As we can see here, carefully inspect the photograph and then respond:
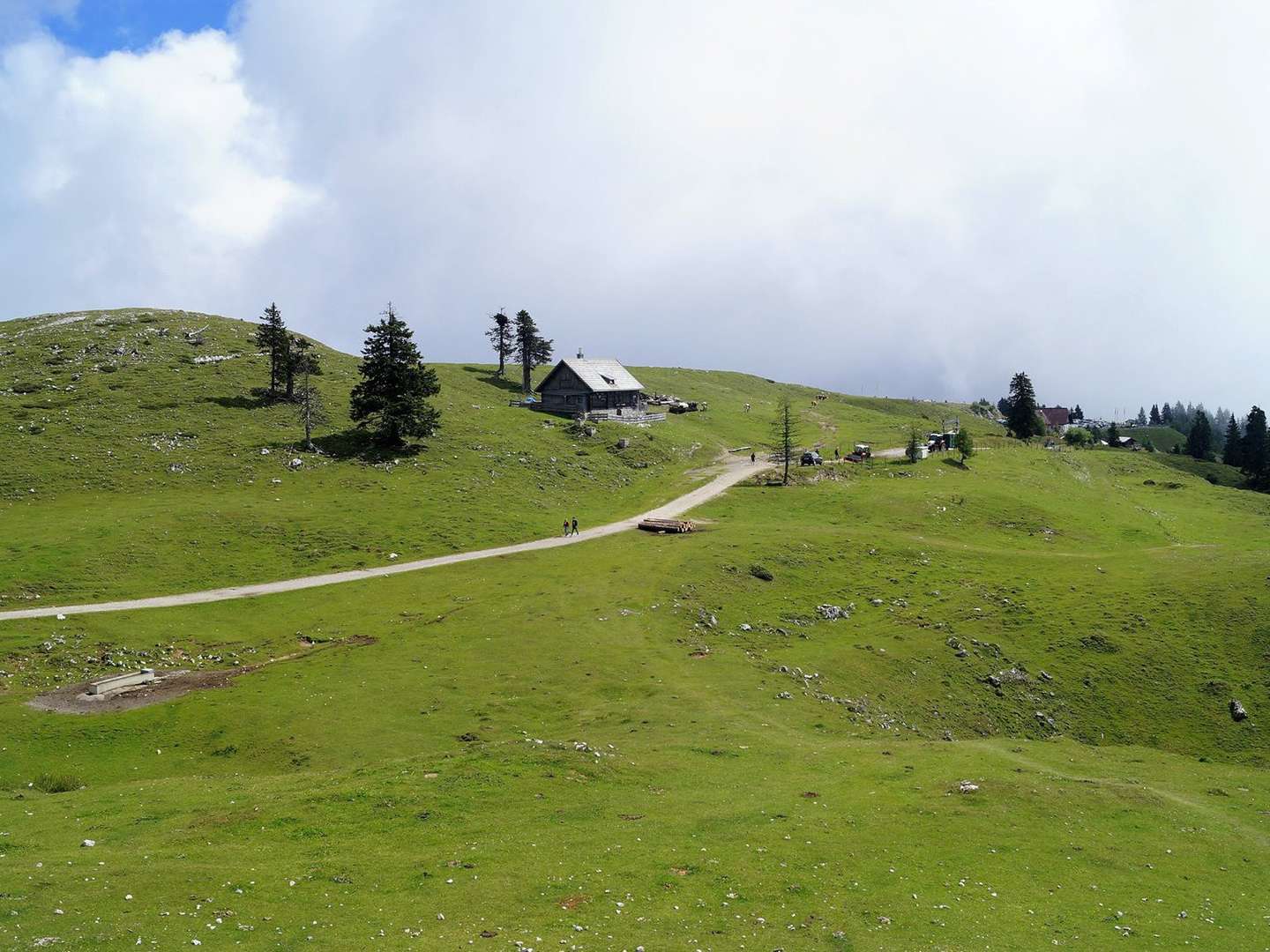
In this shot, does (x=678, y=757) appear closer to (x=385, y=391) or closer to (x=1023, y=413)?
(x=385, y=391)

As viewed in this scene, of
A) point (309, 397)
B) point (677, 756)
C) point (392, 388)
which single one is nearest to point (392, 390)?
point (392, 388)

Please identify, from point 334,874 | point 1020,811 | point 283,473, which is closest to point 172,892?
point 334,874

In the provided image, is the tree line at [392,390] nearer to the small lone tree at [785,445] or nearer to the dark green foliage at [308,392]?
the dark green foliage at [308,392]

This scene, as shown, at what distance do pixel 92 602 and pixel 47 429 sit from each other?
171ft

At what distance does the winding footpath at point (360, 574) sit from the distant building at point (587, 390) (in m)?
42.7

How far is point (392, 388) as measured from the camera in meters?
104

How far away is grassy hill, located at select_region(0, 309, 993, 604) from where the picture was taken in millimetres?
71938

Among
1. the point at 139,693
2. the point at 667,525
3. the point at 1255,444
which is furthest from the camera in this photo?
the point at 1255,444

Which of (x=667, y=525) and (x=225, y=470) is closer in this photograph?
(x=667, y=525)

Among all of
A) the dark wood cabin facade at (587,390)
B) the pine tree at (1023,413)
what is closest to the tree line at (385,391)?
the dark wood cabin facade at (587,390)

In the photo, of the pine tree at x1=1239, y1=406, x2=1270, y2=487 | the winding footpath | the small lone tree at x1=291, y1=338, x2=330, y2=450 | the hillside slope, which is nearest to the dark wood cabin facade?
the small lone tree at x1=291, y1=338, x2=330, y2=450

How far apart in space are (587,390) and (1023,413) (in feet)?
277

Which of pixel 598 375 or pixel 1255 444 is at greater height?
pixel 598 375

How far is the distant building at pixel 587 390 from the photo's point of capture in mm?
141750
